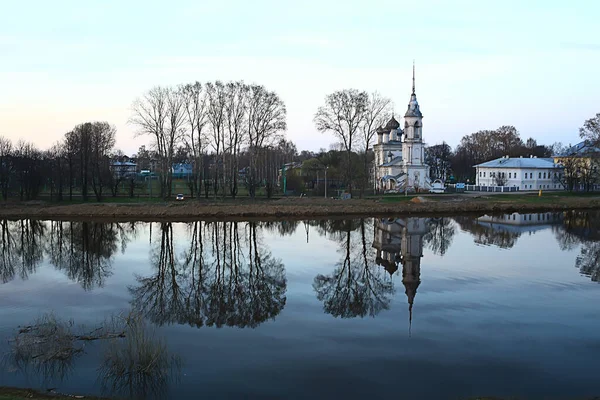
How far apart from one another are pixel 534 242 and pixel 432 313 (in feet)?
57.3

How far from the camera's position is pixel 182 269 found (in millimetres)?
24125

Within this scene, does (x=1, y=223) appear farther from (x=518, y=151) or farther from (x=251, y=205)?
(x=518, y=151)

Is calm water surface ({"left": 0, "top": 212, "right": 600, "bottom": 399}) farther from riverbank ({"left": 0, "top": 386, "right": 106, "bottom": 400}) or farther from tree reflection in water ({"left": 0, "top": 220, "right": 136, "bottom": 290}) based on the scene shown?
riverbank ({"left": 0, "top": 386, "right": 106, "bottom": 400})

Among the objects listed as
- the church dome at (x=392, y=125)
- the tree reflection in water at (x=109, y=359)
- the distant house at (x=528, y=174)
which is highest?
the church dome at (x=392, y=125)

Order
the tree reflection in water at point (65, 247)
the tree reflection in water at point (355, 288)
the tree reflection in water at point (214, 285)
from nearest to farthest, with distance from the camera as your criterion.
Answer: the tree reflection in water at point (214, 285), the tree reflection in water at point (355, 288), the tree reflection in water at point (65, 247)

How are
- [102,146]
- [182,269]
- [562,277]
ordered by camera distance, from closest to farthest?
[562,277] → [182,269] → [102,146]

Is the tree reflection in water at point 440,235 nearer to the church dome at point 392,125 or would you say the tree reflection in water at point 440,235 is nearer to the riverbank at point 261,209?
the riverbank at point 261,209

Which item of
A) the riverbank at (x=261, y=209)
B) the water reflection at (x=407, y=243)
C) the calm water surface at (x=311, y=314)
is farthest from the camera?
the riverbank at (x=261, y=209)

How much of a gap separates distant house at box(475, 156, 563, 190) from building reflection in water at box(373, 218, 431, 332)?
40926 millimetres

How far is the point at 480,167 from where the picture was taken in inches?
3297

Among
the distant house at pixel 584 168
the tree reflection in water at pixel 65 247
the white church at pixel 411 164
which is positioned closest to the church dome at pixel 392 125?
the white church at pixel 411 164

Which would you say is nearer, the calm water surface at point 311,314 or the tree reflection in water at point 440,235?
the calm water surface at point 311,314

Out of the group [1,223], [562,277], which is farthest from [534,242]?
[1,223]

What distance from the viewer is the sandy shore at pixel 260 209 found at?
1743 inches
